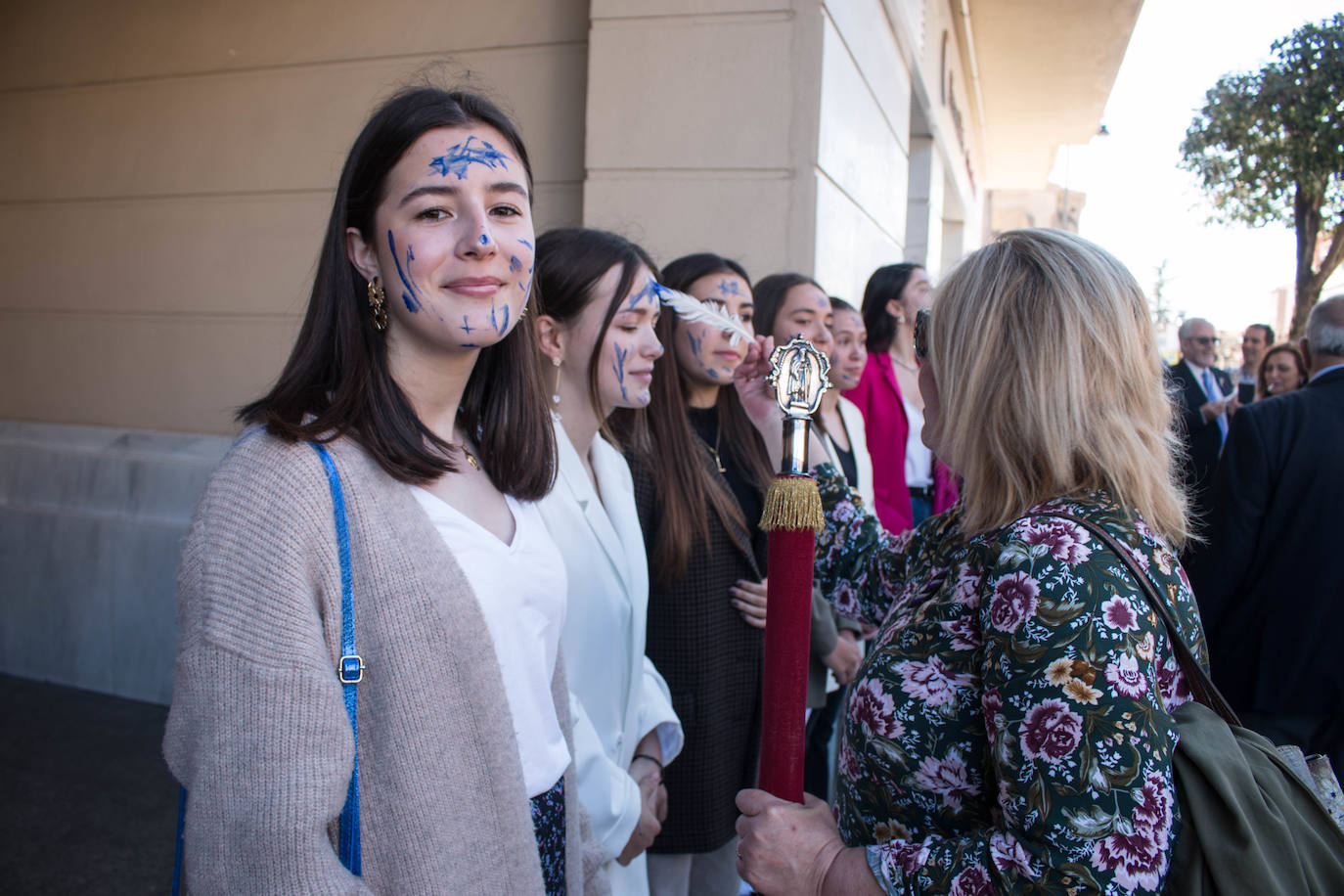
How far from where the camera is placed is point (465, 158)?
134 centimetres

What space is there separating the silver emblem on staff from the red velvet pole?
126mm

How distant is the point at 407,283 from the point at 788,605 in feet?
2.37

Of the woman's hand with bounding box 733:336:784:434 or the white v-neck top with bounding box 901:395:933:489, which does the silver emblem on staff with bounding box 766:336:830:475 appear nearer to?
the woman's hand with bounding box 733:336:784:434

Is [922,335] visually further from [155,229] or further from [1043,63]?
[1043,63]

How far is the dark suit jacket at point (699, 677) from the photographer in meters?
2.25

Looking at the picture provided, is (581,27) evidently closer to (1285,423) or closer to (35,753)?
(1285,423)

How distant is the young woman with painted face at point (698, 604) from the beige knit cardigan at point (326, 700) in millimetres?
1040

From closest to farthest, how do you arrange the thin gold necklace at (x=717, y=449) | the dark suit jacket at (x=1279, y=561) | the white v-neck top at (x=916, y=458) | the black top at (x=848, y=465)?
the thin gold necklace at (x=717, y=449) → the dark suit jacket at (x=1279, y=561) → the black top at (x=848, y=465) → the white v-neck top at (x=916, y=458)

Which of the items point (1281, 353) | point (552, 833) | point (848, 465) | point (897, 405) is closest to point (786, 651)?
point (552, 833)

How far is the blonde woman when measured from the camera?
1.04 metres

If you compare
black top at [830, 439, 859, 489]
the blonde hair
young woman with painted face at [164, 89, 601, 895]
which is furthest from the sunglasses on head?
black top at [830, 439, 859, 489]

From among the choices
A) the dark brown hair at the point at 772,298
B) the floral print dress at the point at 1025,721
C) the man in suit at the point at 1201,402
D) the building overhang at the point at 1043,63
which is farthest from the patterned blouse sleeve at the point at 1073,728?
the building overhang at the point at 1043,63

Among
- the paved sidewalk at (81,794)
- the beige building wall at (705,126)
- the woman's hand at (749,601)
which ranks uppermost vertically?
the beige building wall at (705,126)

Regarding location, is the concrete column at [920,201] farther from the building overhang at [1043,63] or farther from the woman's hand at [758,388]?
the woman's hand at [758,388]
